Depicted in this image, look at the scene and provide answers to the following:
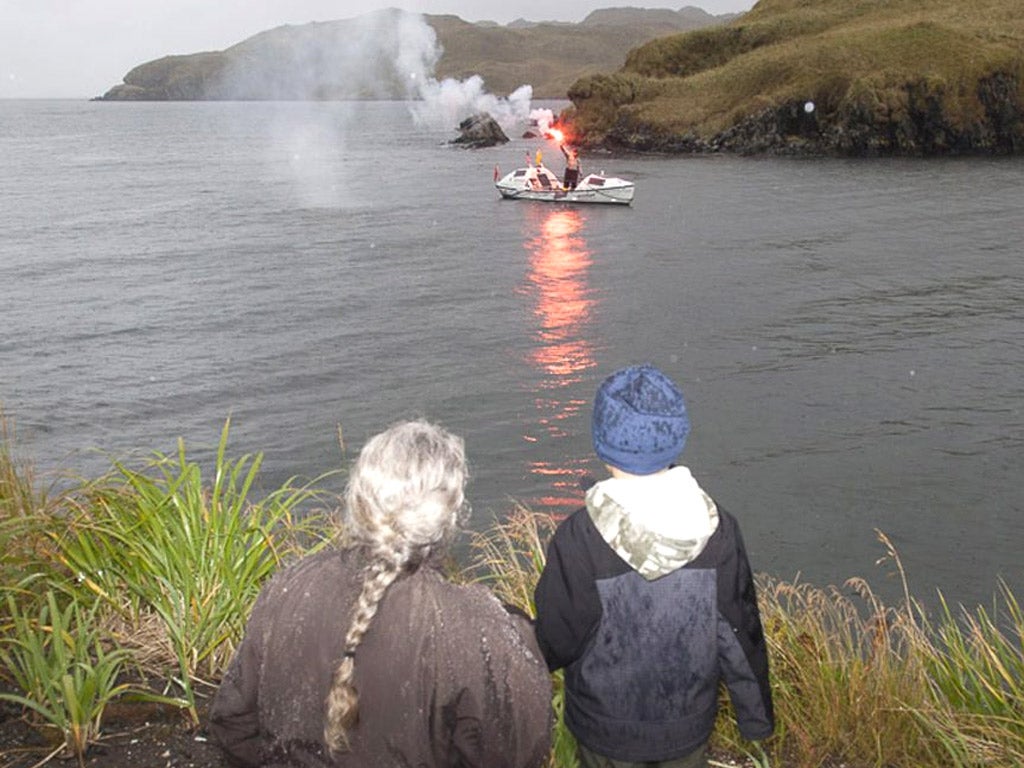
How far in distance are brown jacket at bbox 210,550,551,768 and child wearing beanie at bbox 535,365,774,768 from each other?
1.40 ft

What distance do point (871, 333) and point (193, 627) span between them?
22.3 m

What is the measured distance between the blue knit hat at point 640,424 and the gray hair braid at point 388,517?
0.74 meters

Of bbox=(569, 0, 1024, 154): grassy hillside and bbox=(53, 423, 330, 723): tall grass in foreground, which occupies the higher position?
bbox=(569, 0, 1024, 154): grassy hillside

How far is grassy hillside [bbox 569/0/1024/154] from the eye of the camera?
224ft

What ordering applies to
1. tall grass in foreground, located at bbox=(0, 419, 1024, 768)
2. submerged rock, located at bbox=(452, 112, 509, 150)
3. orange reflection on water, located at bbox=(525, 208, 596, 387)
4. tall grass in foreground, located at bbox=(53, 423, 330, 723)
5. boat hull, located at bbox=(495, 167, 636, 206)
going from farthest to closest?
1. submerged rock, located at bbox=(452, 112, 509, 150)
2. boat hull, located at bbox=(495, 167, 636, 206)
3. orange reflection on water, located at bbox=(525, 208, 596, 387)
4. tall grass in foreground, located at bbox=(53, 423, 330, 723)
5. tall grass in foreground, located at bbox=(0, 419, 1024, 768)

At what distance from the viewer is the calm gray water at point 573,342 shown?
15.5 m

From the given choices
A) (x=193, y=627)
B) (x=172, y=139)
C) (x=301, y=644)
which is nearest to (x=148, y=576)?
(x=193, y=627)

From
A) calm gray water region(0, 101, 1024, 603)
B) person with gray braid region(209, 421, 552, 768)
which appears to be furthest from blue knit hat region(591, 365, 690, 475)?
calm gray water region(0, 101, 1024, 603)

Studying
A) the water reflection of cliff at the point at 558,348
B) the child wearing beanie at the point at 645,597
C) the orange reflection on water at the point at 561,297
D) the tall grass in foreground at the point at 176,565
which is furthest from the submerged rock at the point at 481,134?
the child wearing beanie at the point at 645,597

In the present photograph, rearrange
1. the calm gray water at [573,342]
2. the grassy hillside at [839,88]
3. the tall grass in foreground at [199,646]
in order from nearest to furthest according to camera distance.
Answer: the tall grass in foreground at [199,646] → the calm gray water at [573,342] → the grassy hillside at [839,88]

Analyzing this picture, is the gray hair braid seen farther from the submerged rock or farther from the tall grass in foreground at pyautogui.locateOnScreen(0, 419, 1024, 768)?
the submerged rock

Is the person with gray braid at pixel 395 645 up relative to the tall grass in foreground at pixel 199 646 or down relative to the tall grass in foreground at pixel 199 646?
up

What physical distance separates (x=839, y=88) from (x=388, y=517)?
77.9 m

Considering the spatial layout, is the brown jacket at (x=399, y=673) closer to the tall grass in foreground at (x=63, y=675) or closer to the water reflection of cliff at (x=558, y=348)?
the tall grass in foreground at (x=63, y=675)
